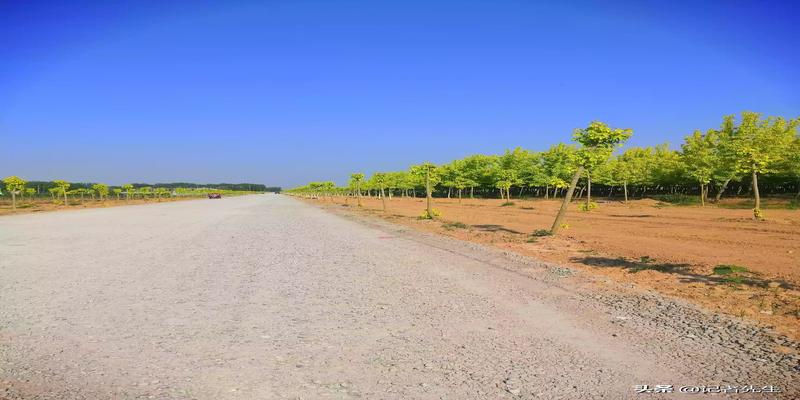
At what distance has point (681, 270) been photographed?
9.80 metres

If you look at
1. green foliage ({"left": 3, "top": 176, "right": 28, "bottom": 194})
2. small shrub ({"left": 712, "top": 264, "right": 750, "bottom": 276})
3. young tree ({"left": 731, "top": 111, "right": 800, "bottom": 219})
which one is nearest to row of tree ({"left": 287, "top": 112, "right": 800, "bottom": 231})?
young tree ({"left": 731, "top": 111, "right": 800, "bottom": 219})

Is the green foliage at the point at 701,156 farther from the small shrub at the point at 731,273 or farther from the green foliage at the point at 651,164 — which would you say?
the small shrub at the point at 731,273

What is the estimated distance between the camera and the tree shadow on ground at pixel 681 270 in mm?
8312

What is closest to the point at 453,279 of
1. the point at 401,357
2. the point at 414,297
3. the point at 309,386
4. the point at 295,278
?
the point at 414,297

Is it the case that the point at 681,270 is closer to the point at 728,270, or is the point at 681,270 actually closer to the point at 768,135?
the point at 728,270

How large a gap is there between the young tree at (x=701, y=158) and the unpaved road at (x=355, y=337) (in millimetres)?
39140

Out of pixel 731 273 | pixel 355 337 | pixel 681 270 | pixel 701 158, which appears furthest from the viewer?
pixel 701 158

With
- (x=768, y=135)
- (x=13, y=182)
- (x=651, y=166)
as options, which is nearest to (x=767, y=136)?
(x=768, y=135)

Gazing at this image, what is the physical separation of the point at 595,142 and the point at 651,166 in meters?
49.1

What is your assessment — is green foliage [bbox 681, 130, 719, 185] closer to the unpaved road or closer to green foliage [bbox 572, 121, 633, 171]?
green foliage [bbox 572, 121, 633, 171]

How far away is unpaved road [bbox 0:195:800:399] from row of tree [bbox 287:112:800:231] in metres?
8.56

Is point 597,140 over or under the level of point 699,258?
over

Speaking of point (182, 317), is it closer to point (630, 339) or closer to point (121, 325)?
point (121, 325)

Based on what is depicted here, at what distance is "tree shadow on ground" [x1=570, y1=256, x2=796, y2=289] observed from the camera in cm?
831
